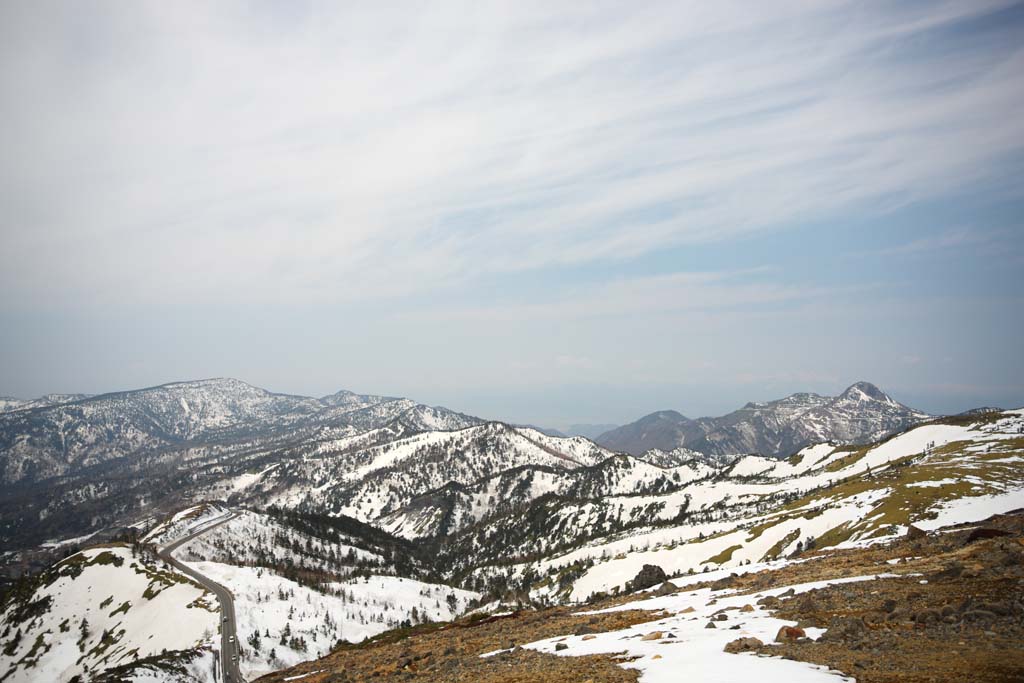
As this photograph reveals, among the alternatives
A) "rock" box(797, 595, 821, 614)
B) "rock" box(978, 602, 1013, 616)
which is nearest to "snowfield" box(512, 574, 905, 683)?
"rock" box(797, 595, 821, 614)

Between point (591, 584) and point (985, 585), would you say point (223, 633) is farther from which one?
point (591, 584)

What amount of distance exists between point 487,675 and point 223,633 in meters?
91.2

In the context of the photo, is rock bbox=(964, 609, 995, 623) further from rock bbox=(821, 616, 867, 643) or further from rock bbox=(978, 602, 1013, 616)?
rock bbox=(821, 616, 867, 643)

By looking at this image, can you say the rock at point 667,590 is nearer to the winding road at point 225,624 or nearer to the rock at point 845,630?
the rock at point 845,630

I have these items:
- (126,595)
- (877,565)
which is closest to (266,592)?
(126,595)

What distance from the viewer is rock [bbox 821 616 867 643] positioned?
19281 millimetres

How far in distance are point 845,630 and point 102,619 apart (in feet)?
534

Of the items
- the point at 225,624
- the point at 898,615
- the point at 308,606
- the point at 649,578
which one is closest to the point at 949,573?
the point at 898,615

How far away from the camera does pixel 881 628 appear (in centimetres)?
1992

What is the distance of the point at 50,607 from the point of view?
5241 inches

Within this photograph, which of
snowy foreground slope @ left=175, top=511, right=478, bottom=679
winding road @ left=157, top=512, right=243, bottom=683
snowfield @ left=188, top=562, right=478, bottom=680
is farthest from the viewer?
snowy foreground slope @ left=175, top=511, right=478, bottom=679

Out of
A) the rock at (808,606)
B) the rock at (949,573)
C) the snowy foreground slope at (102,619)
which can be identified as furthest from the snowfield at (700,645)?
the snowy foreground slope at (102,619)

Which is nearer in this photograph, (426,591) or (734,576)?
(734,576)

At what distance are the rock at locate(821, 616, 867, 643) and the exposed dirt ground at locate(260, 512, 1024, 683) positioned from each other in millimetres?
42
